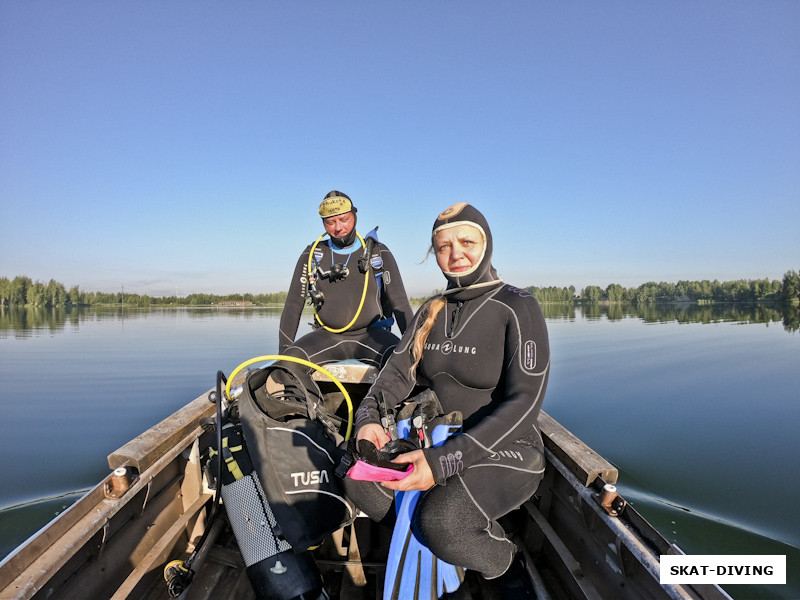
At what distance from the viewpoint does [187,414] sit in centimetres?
259

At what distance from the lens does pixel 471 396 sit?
207cm

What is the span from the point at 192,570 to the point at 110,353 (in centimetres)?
1615

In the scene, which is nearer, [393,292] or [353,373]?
[353,373]

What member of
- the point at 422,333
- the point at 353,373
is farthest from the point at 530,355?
the point at 353,373

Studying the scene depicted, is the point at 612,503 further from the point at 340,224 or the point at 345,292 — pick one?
the point at 340,224

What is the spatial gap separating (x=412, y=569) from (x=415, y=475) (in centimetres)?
52

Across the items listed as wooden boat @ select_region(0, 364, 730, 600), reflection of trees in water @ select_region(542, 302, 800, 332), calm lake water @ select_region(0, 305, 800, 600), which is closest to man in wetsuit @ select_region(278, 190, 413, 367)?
wooden boat @ select_region(0, 364, 730, 600)

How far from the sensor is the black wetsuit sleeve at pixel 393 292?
3.60 m

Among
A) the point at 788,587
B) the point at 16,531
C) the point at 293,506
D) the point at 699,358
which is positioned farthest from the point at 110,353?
the point at 699,358

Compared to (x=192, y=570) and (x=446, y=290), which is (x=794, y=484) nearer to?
(x=446, y=290)

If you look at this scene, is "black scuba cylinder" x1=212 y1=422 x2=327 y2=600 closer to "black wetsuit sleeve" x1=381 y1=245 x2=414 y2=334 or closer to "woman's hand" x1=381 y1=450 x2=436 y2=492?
"woman's hand" x1=381 y1=450 x2=436 y2=492

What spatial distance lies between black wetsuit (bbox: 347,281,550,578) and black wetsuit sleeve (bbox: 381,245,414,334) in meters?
1.23

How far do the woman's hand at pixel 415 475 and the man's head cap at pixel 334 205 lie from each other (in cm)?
238

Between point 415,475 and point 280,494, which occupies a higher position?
point 415,475
